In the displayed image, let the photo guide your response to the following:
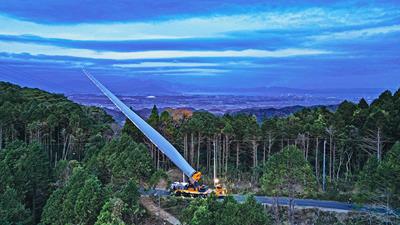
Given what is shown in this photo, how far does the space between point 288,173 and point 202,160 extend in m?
21.9

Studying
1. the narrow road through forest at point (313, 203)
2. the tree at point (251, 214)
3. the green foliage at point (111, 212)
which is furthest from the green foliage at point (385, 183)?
the green foliage at point (111, 212)

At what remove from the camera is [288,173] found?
28.5m

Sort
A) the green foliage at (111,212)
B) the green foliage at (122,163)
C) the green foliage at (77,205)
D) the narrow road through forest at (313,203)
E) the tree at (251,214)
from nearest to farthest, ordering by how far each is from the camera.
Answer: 1. the tree at (251,214)
2. the green foliage at (111,212)
3. the green foliage at (77,205)
4. the narrow road through forest at (313,203)
5. the green foliage at (122,163)

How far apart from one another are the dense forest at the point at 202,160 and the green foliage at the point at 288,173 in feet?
0.20

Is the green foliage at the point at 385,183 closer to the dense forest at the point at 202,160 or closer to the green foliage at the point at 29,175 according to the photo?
the dense forest at the point at 202,160

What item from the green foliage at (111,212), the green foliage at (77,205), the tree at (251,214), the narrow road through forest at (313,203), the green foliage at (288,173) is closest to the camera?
the tree at (251,214)

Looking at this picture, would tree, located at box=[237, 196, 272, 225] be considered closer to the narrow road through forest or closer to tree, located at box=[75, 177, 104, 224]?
the narrow road through forest

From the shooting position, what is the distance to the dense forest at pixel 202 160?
91.9 feet

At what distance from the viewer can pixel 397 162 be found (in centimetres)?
2775

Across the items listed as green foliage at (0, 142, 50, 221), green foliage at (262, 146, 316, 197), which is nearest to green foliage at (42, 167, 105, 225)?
green foliage at (0, 142, 50, 221)

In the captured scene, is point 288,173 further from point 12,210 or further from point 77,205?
point 12,210

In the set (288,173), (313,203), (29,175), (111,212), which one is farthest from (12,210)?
(313,203)

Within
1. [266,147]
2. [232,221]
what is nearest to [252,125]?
[266,147]

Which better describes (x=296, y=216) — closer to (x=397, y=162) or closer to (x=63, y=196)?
(x=397, y=162)
